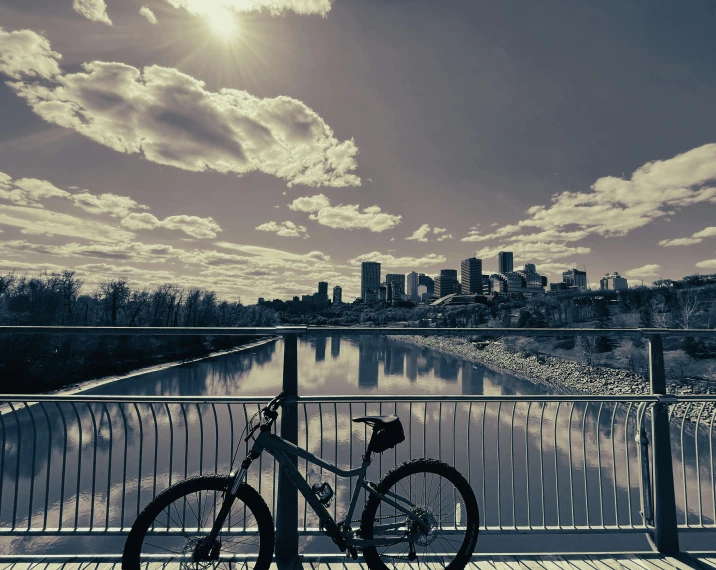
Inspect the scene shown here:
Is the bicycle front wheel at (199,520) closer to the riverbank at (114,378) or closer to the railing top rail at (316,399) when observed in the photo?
the railing top rail at (316,399)

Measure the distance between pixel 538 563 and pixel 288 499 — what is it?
2.23 m

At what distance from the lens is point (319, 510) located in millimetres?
2703

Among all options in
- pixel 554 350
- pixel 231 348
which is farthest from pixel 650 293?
pixel 231 348

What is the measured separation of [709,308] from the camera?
7006cm

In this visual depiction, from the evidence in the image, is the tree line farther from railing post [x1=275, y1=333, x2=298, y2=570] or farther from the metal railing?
railing post [x1=275, y1=333, x2=298, y2=570]

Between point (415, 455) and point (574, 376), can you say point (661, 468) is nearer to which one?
point (415, 455)

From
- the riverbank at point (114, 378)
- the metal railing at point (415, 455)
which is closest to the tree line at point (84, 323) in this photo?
the riverbank at point (114, 378)

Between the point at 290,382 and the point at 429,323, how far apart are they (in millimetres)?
112599

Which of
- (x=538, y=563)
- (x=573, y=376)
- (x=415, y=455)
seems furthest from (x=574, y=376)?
(x=538, y=563)

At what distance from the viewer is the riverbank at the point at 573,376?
1734 inches

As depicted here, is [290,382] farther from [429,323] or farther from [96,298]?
[429,323]

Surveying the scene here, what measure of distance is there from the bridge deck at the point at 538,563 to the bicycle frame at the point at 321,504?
62 centimetres

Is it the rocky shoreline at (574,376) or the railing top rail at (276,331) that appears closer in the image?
the railing top rail at (276,331)

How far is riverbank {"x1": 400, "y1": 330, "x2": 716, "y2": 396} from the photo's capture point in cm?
4403
